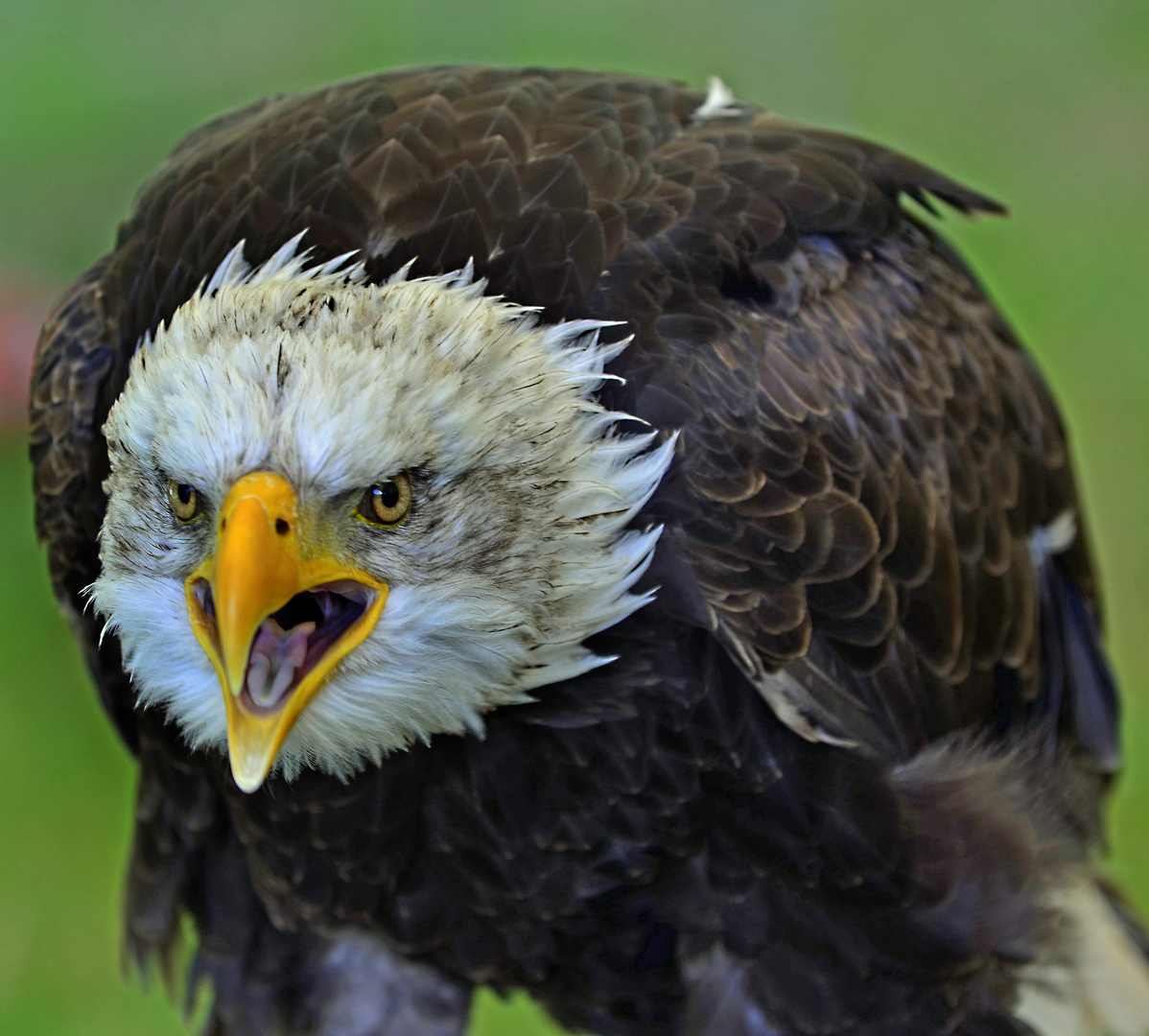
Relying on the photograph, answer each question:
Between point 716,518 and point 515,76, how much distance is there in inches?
30.0

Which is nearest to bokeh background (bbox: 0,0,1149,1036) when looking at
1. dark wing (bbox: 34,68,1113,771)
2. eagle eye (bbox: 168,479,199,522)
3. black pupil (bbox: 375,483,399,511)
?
dark wing (bbox: 34,68,1113,771)

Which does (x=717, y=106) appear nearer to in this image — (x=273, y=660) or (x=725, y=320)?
(x=725, y=320)

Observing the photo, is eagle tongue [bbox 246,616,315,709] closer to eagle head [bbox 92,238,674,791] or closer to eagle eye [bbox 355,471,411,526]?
eagle head [bbox 92,238,674,791]

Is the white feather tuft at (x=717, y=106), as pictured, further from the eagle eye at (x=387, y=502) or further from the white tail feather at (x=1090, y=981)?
the white tail feather at (x=1090, y=981)

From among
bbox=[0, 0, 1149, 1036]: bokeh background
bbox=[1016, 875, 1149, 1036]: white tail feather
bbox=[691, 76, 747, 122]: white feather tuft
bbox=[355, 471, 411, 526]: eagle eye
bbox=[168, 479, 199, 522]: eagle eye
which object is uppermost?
bbox=[691, 76, 747, 122]: white feather tuft

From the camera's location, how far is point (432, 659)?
1.47m

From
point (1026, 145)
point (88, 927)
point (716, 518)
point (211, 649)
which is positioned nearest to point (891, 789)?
point (716, 518)

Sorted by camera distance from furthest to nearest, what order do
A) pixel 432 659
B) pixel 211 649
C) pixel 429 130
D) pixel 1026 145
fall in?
pixel 1026 145, pixel 429 130, pixel 432 659, pixel 211 649

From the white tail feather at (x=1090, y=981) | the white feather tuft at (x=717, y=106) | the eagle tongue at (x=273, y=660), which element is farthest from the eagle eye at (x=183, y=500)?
the white tail feather at (x=1090, y=981)

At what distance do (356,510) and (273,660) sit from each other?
173 mm

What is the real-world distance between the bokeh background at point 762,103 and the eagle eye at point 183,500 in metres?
2.36

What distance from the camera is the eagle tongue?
4.40ft

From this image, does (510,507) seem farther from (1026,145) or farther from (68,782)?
(1026,145)

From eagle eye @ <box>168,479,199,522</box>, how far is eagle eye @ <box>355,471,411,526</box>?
169 mm
